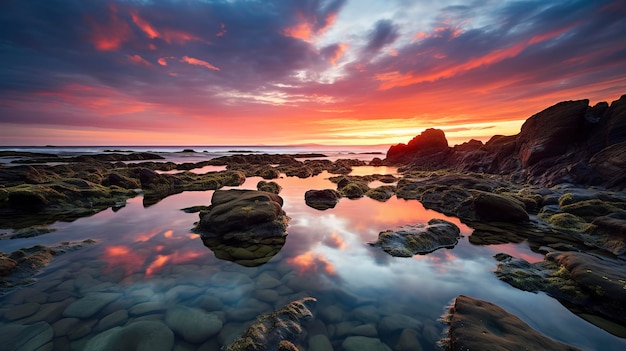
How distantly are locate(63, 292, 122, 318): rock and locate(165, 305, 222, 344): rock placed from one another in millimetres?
1771

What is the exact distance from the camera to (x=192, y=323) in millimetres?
6059

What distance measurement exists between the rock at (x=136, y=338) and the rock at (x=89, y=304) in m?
1.16

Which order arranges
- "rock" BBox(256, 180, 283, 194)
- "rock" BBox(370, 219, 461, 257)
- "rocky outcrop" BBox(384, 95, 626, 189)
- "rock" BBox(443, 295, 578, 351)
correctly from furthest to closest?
"rock" BBox(256, 180, 283, 194) → "rocky outcrop" BBox(384, 95, 626, 189) → "rock" BBox(370, 219, 461, 257) → "rock" BBox(443, 295, 578, 351)

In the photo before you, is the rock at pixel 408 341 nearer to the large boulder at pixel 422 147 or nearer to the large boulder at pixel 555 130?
the large boulder at pixel 555 130

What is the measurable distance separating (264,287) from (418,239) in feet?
23.2

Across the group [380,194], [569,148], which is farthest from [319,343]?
[569,148]

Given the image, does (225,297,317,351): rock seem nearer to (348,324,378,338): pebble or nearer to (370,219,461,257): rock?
(348,324,378,338): pebble

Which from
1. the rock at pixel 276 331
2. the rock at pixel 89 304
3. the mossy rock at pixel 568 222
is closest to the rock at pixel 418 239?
the rock at pixel 276 331

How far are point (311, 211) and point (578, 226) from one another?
46.7ft

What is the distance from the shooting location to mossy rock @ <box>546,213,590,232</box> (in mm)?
12900

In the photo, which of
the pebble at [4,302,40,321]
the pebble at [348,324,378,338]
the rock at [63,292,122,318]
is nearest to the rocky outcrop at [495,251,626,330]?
the pebble at [348,324,378,338]

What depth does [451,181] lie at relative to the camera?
76.1 feet

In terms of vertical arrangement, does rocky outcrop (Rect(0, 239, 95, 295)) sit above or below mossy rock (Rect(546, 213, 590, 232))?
above

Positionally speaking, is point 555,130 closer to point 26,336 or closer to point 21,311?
point 26,336
